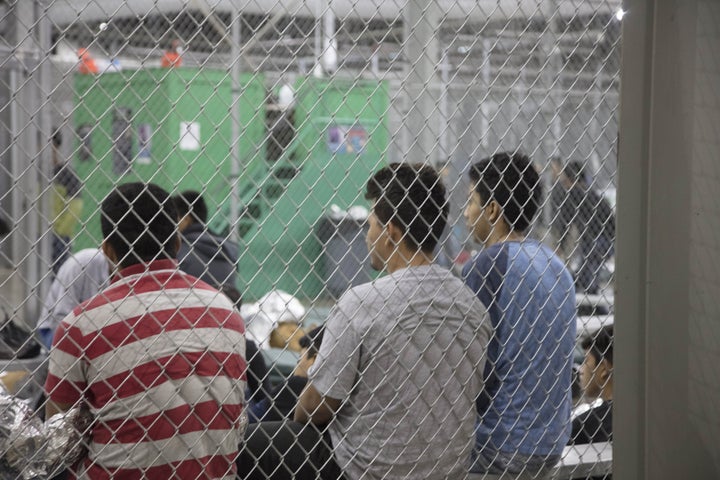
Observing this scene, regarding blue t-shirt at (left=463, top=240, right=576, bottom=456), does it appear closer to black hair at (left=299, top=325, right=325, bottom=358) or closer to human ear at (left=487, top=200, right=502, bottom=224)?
human ear at (left=487, top=200, right=502, bottom=224)

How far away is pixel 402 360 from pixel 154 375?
0.61 m

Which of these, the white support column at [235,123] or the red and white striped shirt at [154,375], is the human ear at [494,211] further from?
the red and white striped shirt at [154,375]

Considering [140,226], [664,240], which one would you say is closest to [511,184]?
[664,240]

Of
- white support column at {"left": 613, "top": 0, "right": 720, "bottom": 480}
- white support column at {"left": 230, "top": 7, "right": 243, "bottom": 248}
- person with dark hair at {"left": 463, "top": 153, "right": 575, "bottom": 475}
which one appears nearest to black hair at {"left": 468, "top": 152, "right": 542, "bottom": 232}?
person with dark hair at {"left": 463, "top": 153, "right": 575, "bottom": 475}

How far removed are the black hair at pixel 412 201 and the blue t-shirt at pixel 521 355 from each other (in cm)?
20

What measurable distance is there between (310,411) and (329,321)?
245 millimetres

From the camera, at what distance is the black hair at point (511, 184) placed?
261 cm

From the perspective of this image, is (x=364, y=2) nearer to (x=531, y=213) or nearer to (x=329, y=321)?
(x=531, y=213)

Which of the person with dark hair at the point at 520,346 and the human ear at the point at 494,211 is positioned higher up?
the human ear at the point at 494,211

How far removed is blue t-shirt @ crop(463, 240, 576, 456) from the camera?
2529mm

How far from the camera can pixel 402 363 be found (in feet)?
7.49

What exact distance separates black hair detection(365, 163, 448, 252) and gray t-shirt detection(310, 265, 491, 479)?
0.10m

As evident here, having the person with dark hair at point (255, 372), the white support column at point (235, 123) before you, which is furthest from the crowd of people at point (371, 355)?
the person with dark hair at point (255, 372)

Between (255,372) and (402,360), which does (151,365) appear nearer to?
(402,360)
